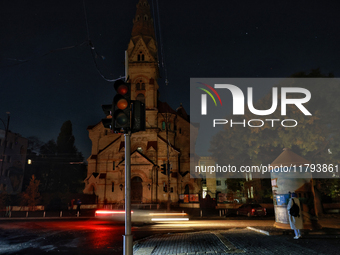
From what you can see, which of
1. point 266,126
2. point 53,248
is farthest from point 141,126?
point 266,126

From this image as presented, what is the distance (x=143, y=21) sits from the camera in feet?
169

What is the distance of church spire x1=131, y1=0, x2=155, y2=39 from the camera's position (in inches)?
1989

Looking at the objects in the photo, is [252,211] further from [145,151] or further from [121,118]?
[121,118]

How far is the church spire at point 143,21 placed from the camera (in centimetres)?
5053

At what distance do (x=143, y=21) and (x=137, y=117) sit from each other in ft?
165

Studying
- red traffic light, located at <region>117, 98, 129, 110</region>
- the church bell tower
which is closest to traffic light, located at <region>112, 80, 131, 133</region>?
red traffic light, located at <region>117, 98, 129, 110</region>

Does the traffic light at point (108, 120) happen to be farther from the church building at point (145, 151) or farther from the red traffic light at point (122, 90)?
the church building at point (145, 151)

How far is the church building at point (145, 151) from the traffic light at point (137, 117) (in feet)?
111

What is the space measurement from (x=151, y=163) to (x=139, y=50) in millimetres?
20986

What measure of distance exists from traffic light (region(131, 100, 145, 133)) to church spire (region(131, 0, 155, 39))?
46.7 meters

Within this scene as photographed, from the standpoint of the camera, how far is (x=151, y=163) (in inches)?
1623

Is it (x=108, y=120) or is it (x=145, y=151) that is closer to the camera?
(x=108, y=120)

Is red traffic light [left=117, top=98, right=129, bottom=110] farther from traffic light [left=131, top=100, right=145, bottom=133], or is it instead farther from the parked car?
the parked car

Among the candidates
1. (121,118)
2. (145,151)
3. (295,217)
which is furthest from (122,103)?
(145,151)
